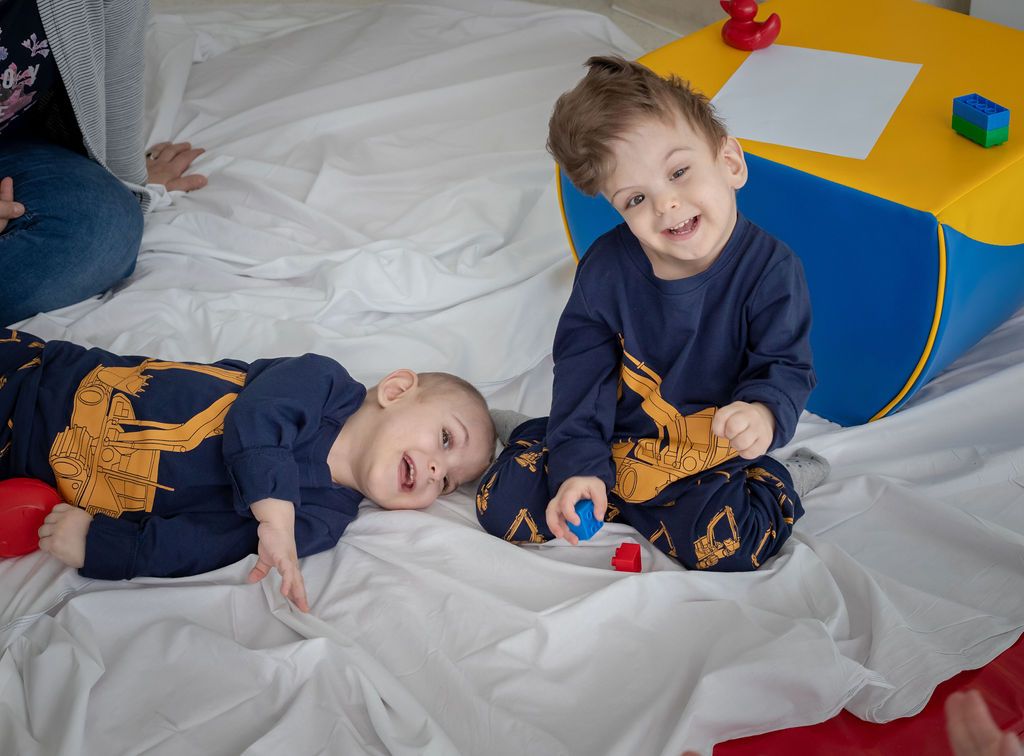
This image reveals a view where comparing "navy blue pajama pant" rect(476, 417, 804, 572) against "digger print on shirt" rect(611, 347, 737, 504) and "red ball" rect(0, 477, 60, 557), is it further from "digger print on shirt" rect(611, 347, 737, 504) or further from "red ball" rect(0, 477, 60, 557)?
"red ball" rect(0, 477, 60, 557)

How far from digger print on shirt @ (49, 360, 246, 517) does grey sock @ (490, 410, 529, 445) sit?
15.2 inches

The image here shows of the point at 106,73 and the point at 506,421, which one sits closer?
the point at 506,421

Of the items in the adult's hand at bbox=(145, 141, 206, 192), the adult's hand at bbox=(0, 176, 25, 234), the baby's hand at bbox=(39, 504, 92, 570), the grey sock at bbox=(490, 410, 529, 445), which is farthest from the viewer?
the adult's hand at bbox=(145, 141, 206, 192)

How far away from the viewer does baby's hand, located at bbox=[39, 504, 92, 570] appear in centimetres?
127

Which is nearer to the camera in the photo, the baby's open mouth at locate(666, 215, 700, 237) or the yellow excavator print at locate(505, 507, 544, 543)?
the baby's open mouth at locate(666, 215, 700, 237)

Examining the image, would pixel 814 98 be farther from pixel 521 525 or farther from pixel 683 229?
pixel 521 525

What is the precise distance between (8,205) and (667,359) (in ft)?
3.70

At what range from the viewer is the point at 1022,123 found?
1437mm

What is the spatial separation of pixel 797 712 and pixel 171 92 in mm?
1892

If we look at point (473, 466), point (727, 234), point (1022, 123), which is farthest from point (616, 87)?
point (1022, 123)

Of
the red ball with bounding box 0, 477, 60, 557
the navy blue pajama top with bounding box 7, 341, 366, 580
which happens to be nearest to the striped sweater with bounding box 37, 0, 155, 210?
the navy blue pajama top with bounding box 7, 341, 366, 580

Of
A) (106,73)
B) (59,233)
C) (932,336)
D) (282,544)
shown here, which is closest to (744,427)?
(932,336)

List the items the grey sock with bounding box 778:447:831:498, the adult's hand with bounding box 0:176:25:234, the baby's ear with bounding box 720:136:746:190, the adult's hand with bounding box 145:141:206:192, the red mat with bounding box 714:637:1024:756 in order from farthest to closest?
the adult's hand with bounding box 145:141:206:192
the adult's hand with bounding box 0:176:25:234
the grey sock with bounding box 778:447:831:498
the baby's ear with bounding box 720:136:746:190
the red mat with bounding box 714:637:1024:756

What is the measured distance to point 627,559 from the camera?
1.26 metres
